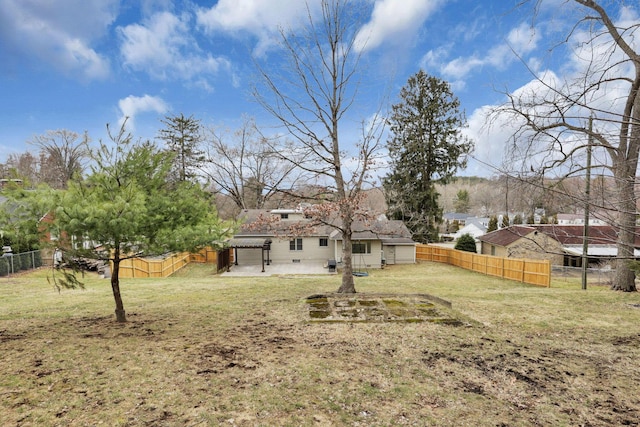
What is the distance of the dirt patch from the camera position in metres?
6.46

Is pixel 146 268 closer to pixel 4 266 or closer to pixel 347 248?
pixel 4 266

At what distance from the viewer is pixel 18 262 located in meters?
15.7

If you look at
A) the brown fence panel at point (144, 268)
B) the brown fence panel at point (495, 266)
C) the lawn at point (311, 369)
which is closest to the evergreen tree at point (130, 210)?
the lawn at point (311, 369)

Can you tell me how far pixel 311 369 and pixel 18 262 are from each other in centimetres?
1886

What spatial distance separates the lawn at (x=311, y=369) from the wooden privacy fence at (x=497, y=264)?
9.50 meters

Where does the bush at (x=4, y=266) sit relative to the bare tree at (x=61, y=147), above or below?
below

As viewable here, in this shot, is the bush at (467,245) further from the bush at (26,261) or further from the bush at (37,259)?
the bush at (37,259)

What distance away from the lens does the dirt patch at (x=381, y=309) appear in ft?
21.2

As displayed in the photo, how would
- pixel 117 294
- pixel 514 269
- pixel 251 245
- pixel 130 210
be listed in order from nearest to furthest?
pixel 130 210 < pixel 117 294 < pixel 514 269 < pixel 251 245

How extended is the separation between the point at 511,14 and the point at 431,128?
2439 centimetres

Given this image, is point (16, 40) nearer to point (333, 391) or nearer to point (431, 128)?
point (333, 391)

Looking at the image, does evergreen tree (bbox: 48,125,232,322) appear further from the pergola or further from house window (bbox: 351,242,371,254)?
house window (bbox: 351,242,371,254)

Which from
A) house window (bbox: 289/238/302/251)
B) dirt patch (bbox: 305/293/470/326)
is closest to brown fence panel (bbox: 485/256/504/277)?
house window (bbox: 289/238/302/251)

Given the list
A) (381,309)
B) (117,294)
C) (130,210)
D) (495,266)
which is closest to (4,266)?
(117,294)
